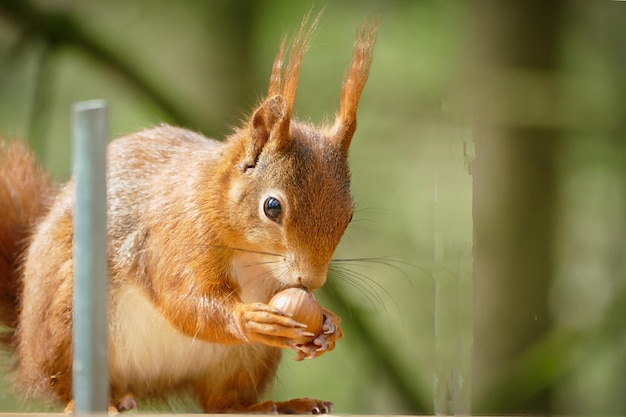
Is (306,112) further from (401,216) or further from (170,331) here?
(170,331)

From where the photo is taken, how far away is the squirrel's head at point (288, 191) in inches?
54.1

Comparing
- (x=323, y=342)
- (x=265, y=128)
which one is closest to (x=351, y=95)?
(x=265, y=128)

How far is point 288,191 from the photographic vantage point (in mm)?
1407

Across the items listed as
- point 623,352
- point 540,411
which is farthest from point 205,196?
point 623,352

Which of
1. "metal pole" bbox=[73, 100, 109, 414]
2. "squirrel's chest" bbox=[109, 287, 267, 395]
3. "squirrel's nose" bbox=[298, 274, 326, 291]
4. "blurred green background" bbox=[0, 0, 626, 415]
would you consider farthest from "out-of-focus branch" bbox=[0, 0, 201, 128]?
"metal pole" bbox=[73, 100, 109, 414]

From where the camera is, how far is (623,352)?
79.6 inches

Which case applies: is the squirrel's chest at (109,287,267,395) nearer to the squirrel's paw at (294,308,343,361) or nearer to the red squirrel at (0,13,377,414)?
the red squirrel at (0,13,377,414)

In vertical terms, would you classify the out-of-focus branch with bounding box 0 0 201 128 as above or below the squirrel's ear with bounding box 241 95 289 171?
above

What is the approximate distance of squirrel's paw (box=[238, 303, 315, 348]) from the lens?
1.30m

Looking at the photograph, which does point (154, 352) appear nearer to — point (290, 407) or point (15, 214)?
point (290, 407)

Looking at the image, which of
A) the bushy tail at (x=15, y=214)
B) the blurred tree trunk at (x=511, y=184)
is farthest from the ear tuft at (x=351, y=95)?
the bushy tail at (x=15, y=214)

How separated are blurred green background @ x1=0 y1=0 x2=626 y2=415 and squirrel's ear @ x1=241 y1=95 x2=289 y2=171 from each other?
1.04 feet

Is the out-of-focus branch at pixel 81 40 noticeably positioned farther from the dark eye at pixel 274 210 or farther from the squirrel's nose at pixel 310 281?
the squirrel's nose at pixel 310 281

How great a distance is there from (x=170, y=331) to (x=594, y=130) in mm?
1103
